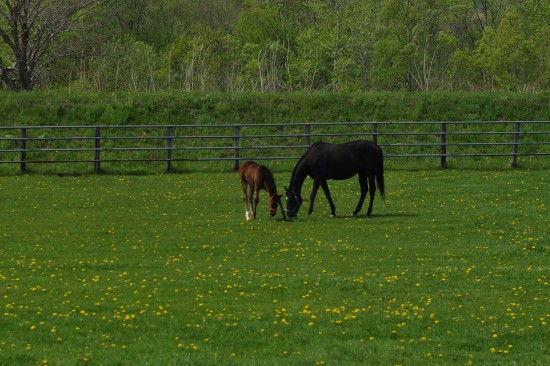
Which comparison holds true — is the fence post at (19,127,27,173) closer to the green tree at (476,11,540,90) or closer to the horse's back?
the horse's back

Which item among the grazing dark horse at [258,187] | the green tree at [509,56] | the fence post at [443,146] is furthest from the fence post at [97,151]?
the green tree at [509,56]

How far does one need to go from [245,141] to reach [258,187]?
1223 centimetres

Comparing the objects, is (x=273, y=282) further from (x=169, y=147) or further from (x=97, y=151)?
(x=97, y=151)

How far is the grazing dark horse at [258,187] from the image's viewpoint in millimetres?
20453

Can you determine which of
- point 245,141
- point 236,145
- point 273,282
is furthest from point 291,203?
point 245,141

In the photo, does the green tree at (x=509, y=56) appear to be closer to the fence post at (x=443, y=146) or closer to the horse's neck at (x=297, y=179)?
the fence post at (x=443, y=146)

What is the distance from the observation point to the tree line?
1672 inches

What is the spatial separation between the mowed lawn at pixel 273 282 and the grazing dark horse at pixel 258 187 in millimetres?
391

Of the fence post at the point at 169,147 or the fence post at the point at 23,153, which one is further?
the fence post at the point at 169,147

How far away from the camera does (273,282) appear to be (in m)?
13.8

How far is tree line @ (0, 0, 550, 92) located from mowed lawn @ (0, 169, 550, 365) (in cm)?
1778

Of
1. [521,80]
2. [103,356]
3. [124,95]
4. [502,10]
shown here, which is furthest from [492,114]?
[502,10]

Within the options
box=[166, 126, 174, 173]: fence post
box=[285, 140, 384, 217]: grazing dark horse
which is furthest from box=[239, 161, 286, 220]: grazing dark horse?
box=[166, 126, 174, 173]: fence post

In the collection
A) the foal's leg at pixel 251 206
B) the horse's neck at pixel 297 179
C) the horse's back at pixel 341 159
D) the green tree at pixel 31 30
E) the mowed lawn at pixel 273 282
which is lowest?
the mowed lawn at pixel 273 282
